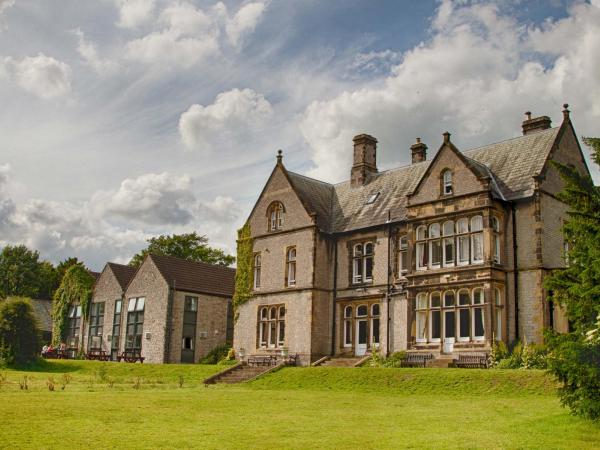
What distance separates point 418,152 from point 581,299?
91.1 feet

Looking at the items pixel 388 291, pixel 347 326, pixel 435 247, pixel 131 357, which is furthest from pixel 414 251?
pixel 131 357

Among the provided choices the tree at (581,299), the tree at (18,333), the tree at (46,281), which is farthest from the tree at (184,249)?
the tree at (581,299)

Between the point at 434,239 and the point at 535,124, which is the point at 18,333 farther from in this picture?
the point at 535,124

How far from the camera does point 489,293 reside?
97.9 ft

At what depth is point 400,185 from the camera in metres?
38.3

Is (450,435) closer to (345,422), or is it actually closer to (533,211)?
(345,422)

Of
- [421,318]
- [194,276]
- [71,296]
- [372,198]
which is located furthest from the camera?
[71,296]

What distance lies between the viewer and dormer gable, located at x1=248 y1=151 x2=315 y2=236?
39.2 metres

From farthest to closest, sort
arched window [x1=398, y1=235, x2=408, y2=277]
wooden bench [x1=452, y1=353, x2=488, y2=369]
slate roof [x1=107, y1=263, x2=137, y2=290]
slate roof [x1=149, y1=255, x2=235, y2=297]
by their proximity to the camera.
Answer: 1. slate roof [x1=107, y1=263, x2=137, y2=290]
2. slate roof [x1=149, y1=255, x2=235, y2=297]
3. arched window [x1=398, y1=235, x2=408, y2=277]
4. wooden bench [x1=452, y1=353, x2=488, y2=369]

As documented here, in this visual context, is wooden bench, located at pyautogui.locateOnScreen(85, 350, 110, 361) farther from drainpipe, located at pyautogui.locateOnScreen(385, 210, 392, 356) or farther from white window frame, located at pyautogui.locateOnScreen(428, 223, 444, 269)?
white window frame, located at pyautogui.locateOnScreen(428, 223, 444, 269)

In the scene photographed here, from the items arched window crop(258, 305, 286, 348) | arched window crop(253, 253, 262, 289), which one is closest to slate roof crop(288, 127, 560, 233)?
arched window crop(253, 253, 262, 289)

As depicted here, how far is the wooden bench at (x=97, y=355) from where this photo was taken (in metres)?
46.0

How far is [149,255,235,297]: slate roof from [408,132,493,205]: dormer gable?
61.6 feet

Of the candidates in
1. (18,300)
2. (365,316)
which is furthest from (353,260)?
(18,300)
